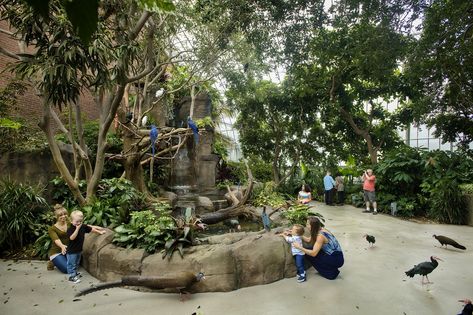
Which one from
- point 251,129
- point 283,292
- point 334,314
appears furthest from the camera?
point 251,129

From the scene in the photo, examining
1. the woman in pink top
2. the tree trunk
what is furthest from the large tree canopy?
the tree trunk

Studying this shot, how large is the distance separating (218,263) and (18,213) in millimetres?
4051

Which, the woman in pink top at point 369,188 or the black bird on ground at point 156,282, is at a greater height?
the woman in pink top at point 369,188

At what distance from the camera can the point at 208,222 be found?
23.7 feet

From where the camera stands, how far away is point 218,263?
4.16m

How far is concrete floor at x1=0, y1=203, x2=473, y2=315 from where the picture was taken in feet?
11.8

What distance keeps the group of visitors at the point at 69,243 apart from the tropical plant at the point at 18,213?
1.41 m

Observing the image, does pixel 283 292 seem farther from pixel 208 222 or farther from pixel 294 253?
pixel 208 222

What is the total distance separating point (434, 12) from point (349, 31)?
5.06 ft

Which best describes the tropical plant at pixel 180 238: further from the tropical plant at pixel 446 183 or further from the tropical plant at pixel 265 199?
the tropical plant at pixel 446 183

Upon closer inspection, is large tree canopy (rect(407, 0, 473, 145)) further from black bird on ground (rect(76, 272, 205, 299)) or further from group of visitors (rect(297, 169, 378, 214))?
black bird on ground (rect(76, 272, 205, 299))

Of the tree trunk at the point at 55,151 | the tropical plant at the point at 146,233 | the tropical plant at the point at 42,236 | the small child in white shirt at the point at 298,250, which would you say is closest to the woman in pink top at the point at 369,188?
the small child in white shirt at the point at 298,250

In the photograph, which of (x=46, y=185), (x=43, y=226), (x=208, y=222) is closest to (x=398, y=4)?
(x=208, y=222)

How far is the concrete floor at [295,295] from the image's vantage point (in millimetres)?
3594
